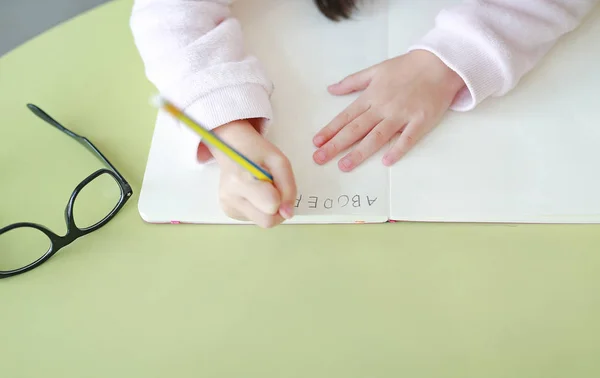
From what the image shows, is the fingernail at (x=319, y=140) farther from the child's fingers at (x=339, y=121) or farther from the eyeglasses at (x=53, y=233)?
the eyeglasses at (x=53, y=233)

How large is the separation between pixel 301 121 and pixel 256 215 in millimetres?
134

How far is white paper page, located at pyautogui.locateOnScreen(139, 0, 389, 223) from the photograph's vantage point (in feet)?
1.74

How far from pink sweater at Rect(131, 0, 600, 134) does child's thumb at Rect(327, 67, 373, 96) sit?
0.22 ft

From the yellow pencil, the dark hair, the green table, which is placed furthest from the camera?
the dark hair

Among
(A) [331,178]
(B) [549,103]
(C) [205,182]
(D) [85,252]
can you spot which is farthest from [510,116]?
(D) [85,252]

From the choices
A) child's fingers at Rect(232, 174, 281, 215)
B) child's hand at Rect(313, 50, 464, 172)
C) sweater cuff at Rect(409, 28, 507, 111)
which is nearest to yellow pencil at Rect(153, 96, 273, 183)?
child's fingers at Rect(232, 174, 281, 215)

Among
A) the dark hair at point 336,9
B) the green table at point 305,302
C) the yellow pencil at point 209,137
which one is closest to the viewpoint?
the yellow pencil at point 209,137

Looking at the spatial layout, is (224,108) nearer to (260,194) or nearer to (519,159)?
(260,194)

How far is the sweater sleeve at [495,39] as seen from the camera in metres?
0.57

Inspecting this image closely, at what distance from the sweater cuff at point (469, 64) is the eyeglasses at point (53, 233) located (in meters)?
0.36

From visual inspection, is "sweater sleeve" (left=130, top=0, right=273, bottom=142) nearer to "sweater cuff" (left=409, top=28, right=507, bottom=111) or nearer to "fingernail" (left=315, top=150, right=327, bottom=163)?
"fingernail" (left=315, top=150, right=327, bottom=163)

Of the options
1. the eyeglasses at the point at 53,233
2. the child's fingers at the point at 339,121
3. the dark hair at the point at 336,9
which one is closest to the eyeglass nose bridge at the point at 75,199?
the eyeglasses at the point at 53,233

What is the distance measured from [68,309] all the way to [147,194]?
0.13 metres

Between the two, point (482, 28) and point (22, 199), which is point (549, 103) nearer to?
point (482, 28)
